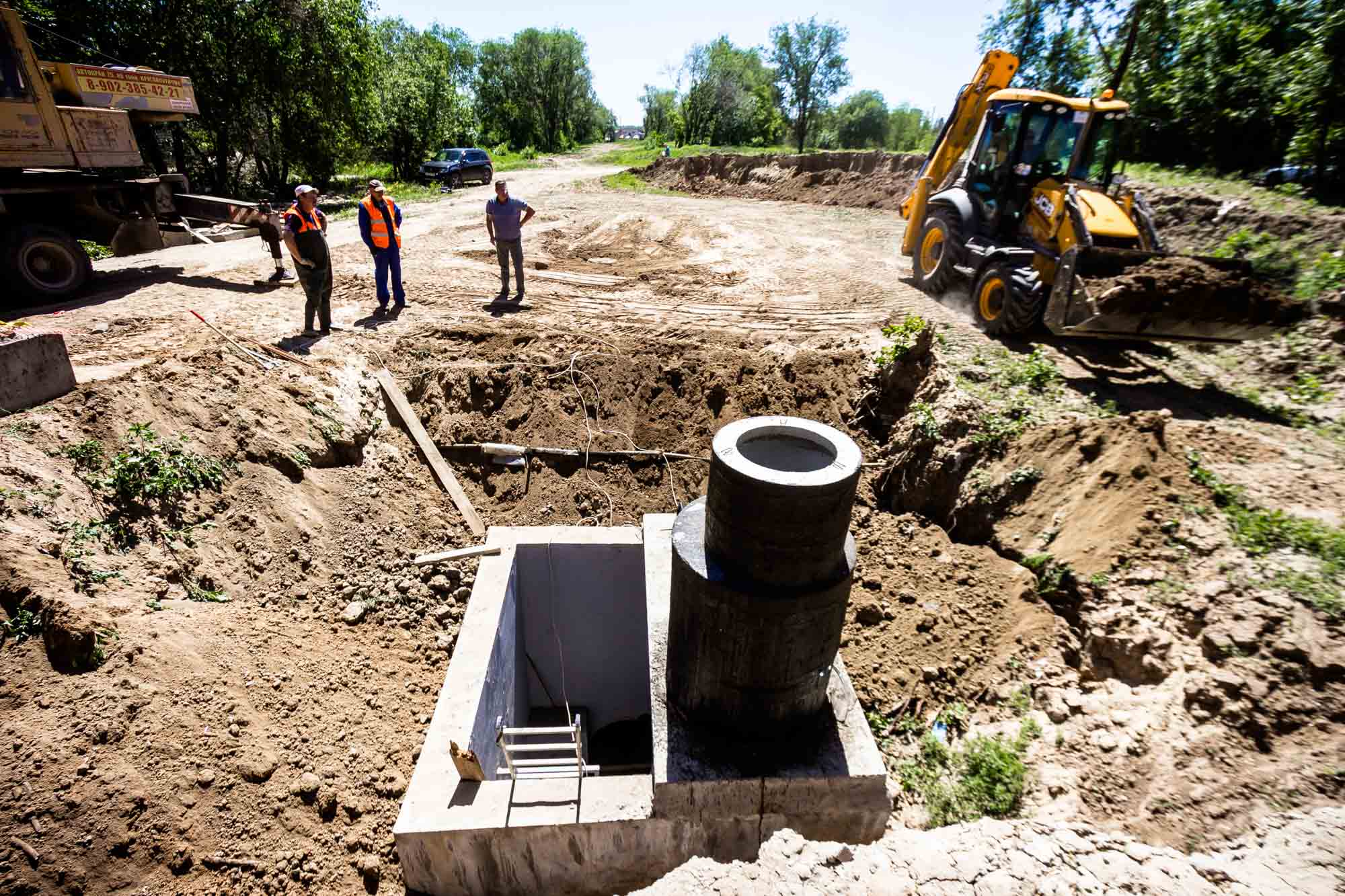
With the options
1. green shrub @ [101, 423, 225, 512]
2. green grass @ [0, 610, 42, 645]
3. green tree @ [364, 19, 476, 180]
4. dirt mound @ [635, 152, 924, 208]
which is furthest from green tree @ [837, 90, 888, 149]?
green grass @ [0, 610, 42, 645]

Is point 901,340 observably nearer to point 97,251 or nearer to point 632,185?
point 97,251

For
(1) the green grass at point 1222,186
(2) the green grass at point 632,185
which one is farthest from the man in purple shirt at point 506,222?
(2) the green grass at point 632,185

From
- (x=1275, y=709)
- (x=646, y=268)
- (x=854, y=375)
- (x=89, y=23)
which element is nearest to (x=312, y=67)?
(x=89, y=23)

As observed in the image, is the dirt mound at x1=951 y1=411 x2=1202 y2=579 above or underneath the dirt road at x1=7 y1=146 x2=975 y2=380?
underneath

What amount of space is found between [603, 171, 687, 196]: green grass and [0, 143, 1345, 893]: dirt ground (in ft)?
51.5

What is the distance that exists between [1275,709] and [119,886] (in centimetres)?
611

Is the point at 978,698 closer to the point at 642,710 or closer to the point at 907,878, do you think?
the point at 907,878

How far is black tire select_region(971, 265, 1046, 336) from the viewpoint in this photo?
283 inches

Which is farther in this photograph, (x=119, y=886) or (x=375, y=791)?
(x=375, y=791)

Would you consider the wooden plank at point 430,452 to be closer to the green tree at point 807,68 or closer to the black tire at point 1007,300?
the black tire at point 1007,300

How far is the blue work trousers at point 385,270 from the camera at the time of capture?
8.37 metres

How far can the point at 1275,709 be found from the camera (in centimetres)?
336

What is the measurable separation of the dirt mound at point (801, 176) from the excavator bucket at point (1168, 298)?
1429 cm

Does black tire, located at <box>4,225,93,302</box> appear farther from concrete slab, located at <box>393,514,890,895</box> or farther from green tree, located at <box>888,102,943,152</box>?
green tree, located at <box>888,102,943,152</box>
